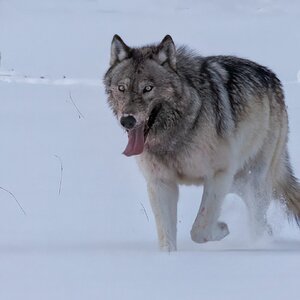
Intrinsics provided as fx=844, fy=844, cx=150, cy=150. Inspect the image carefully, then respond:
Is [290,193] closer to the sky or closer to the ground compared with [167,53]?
closer to the ground

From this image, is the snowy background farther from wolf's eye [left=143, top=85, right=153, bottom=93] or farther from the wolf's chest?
wolf's eye [left=143, top=85, right=153, bottom=93]

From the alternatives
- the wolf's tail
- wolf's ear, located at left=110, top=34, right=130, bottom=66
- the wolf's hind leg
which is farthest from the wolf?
the wolf's tail

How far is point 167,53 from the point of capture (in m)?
4.98

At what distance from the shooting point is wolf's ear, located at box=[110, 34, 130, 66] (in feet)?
16.6

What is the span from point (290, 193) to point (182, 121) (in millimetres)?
1348

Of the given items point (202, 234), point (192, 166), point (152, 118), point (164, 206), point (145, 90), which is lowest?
point (202, 234)

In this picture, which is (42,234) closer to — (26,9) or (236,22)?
(236,22)

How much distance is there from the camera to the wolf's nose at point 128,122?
465 cm

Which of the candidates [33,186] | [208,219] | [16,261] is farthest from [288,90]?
[16,261]

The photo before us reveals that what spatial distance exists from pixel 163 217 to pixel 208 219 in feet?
0.91

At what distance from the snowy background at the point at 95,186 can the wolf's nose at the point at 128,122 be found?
68 centimetres

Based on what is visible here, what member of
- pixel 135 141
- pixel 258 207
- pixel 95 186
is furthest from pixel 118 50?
pixel 95 186

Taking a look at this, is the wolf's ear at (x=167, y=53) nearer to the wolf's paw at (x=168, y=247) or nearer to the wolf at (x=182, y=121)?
the wolf at (x=182, y=121)

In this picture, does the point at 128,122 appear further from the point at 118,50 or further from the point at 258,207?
the point at 258,207
